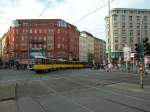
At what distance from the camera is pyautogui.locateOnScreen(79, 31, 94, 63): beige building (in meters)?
153

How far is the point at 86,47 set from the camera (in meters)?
164

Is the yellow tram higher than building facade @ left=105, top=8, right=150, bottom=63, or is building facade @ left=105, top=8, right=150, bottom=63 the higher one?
building facade @ left=105, top=8, right=150, bottom=63

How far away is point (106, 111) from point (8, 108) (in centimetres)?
415

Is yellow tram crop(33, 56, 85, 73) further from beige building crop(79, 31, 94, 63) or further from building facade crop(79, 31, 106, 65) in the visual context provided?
building facade crop(79, 31, 106, 65)

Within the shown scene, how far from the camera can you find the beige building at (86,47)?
15312 cm

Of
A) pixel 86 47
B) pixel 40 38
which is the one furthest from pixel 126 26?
pixel 86 47

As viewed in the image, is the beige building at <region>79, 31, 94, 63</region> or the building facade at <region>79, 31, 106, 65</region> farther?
the building facade at <region>79, 31, 106, 65</region>

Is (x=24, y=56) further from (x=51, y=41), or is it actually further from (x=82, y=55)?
(x=82, y=55)

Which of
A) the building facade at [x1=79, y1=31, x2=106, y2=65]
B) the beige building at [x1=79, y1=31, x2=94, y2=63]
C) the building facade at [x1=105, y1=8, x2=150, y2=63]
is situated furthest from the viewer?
the building facade at [x1=79, y1=31, x2=106, y2=65]

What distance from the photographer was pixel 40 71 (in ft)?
165

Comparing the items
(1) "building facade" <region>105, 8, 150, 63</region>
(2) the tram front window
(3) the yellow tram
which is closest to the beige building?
(1) "building facade" <region>105, 8, 150, 63</region>

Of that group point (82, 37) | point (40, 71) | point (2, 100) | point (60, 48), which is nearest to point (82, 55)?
point (82, 37)

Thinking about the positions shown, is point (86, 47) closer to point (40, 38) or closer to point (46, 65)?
point (40, 38)

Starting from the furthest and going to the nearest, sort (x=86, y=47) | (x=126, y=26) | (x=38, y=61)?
(x=86, y=47), (x=126, y=26), (x=38, y=61)
